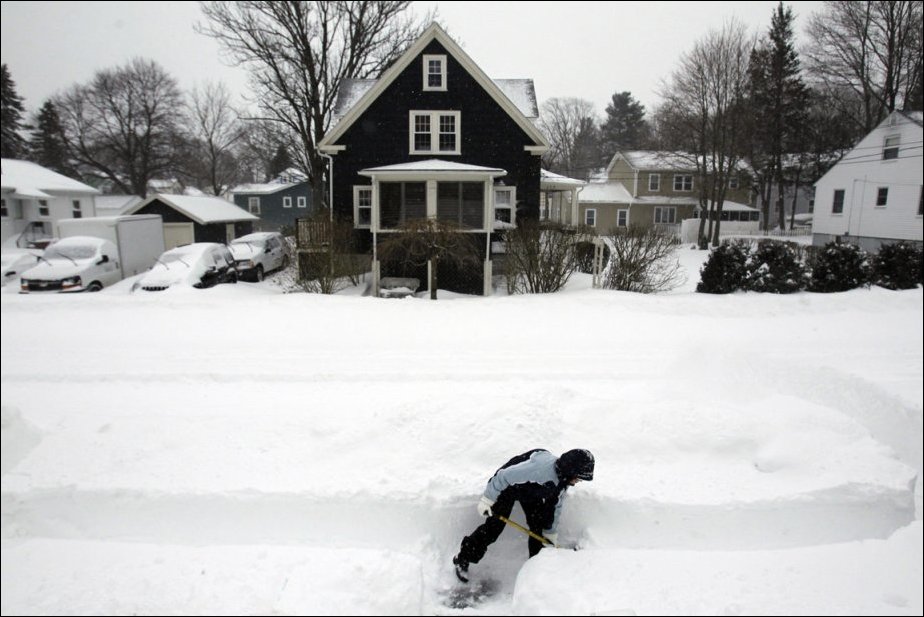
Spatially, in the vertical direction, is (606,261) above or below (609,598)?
above

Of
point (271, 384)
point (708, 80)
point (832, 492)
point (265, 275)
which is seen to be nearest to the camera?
point (832, 492)

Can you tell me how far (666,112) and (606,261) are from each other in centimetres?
2235

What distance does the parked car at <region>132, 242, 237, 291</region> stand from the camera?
14.4 metres

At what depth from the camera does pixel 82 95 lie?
79.8ft

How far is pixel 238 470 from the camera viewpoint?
587cm

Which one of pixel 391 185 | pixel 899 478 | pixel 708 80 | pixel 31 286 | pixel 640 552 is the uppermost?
pixel 708 80

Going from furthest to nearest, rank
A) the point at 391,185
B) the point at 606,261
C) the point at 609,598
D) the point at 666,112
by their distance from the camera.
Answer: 1. the point at 666,112
2. the point at 391,185
3. the point at 606,261
4. the point at 609,598

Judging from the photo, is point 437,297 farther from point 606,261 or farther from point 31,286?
point 31,286

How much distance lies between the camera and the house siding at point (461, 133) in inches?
758

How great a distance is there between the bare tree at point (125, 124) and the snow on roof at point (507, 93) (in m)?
6.23

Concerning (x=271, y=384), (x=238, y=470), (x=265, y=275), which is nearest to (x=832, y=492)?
(x=238, y=470)

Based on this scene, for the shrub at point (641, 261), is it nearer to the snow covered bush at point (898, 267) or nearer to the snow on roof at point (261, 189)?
the snow covered bush at point (898, 267)

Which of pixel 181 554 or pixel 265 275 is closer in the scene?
pixel 181 554

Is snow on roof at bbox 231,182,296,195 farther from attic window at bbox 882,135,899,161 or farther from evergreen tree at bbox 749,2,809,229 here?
attic window at bbox 882,135,899,161
